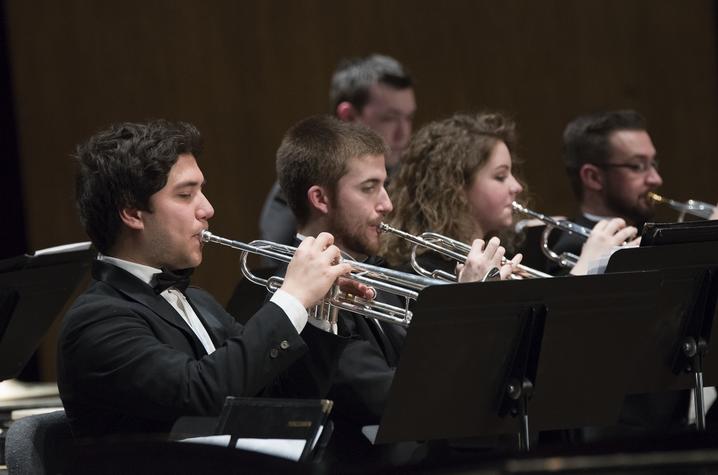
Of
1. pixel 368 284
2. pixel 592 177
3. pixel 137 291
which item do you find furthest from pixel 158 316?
pixel 592 177

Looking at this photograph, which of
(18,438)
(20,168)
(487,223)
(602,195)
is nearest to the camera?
(18,438)

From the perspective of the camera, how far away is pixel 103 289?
2574 mm

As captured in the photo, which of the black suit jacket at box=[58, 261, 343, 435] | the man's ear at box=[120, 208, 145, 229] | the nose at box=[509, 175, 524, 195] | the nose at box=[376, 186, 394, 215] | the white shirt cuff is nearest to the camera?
the black suit jacket at box=[58, 261, 343, 435]

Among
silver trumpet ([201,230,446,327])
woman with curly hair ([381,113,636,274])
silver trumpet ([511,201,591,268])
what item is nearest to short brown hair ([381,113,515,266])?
woman with curly hair ([381,113,636,274])

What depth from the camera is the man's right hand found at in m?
2.54

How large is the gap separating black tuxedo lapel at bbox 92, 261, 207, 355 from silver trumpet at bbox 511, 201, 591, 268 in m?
1.55

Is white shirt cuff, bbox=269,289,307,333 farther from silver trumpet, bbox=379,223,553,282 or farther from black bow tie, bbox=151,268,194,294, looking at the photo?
silver trumpet, bbox=379,223,553,282

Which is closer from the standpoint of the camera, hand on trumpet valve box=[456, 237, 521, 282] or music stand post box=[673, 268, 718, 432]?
music stand post box=[673, 268, 718, 432]

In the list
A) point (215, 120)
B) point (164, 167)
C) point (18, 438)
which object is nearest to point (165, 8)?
point (215, 120)

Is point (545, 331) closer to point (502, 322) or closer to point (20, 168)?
point (502, 322)

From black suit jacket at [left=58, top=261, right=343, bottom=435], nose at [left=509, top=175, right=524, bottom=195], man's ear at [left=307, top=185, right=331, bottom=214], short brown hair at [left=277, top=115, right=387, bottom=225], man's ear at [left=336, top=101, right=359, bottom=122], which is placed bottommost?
black suit jacket at [left=58, top=261, right=343, bottom=435]

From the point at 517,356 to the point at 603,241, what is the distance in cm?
117

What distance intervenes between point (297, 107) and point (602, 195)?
1.88 meters

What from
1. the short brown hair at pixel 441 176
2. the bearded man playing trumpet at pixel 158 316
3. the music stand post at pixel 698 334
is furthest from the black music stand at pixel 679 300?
the short brown hair at pixel 441 176
